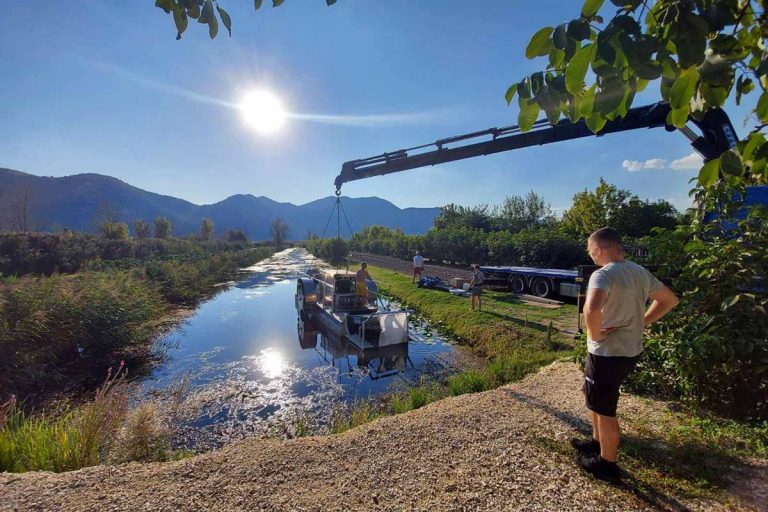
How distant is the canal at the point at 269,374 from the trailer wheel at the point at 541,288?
541cm

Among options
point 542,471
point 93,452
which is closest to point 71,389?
point 93,452

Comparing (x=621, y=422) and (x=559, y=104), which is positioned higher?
(x=559, y=104)

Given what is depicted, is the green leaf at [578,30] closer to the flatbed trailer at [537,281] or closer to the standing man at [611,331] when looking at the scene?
the standing man at [611,331]

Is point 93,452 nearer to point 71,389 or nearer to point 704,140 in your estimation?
point 71,389

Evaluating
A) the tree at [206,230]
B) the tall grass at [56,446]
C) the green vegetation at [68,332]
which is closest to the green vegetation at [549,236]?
the green vegetation at [68,332]

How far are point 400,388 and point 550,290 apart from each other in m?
9.44

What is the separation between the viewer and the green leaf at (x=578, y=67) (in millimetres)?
1199

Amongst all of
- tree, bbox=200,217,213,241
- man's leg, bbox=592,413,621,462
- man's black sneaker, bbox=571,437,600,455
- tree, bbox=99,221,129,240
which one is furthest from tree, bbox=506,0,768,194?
tree, bbox=200,217,213,241

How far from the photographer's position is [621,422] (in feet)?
12.6

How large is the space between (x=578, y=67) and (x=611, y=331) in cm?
236

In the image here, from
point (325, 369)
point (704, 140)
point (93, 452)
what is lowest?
point (325, 369)

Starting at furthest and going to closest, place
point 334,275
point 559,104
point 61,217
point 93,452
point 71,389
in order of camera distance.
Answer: point 61,217 → point 334,275 → point 71,389 → point 93,452 → point 559,104

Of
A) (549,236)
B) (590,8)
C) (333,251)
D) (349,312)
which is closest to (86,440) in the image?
(590,8)

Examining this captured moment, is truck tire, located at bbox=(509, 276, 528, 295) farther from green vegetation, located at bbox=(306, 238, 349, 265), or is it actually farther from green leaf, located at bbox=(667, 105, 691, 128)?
green vegetation, located at bbox=(306, 238, 349, 265)
